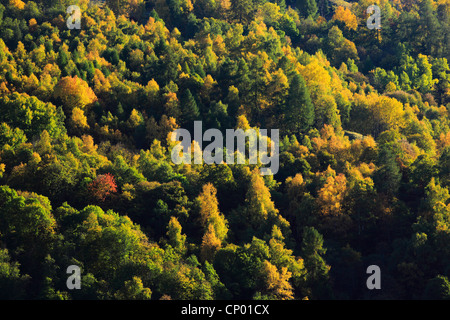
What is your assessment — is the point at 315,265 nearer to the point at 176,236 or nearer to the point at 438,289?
the point at 438,289

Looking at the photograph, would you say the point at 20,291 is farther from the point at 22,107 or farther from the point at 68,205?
the point at 22,107

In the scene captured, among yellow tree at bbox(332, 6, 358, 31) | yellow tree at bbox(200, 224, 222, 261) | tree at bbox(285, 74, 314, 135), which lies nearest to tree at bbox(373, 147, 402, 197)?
yellow tree at bbox(200, 224, 222, 261)

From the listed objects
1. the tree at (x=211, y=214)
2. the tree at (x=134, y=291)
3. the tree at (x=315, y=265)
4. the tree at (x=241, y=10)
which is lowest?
the tree at (x=134, y=291)

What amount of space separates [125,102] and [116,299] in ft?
160

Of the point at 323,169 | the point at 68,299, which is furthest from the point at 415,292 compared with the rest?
the point at 68,299

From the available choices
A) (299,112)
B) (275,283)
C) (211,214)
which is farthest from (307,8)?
(275,283)

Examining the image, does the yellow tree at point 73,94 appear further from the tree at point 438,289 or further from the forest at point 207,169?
the tree at point 438,289

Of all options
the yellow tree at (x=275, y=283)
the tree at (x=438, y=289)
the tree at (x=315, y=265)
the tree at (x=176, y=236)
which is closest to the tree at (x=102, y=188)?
the tree at (x=176, y=236)

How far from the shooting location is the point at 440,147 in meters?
110
